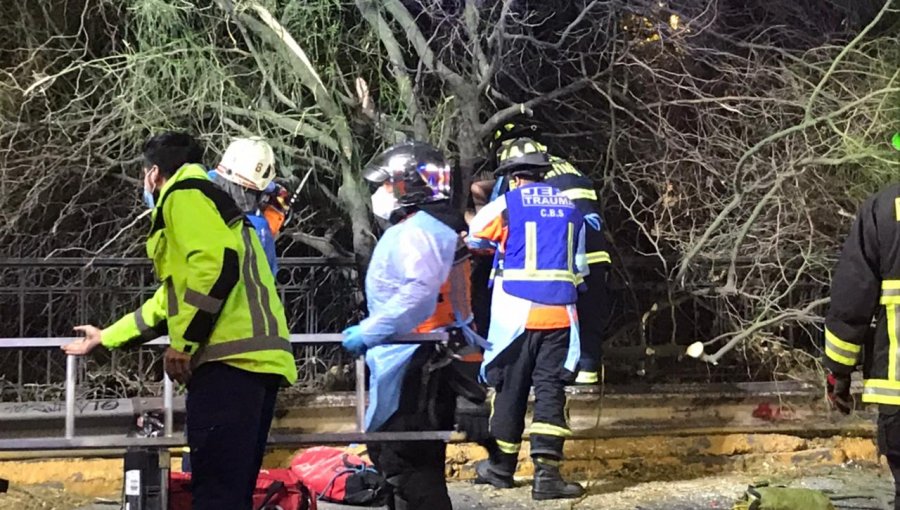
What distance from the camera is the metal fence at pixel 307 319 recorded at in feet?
22.3

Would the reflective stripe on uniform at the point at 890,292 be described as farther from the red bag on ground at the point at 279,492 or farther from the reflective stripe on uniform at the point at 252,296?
the red bag on ground at the point at 279,492

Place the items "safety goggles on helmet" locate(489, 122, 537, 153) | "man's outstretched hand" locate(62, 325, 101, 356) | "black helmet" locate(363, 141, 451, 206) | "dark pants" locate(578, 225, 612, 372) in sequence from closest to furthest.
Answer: "man's outstretched hand" locate(62, 325, 101, 356), "black helmet" locate(363, 141, 451, 206), "dark pants" locate(578, 225, 612, 372), "safety goggles on helmet" locate(489, 122, 537, 153)

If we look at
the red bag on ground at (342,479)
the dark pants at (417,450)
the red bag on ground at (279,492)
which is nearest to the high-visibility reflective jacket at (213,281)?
the dark pants at (417,450)

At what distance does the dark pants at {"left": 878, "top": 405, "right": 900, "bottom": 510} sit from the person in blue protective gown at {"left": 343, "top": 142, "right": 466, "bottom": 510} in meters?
1.74

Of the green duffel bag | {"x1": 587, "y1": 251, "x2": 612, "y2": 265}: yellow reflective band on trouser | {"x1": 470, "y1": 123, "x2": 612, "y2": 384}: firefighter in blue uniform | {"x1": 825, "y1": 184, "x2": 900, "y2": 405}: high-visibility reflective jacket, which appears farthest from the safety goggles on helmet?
{"x1": 825, "y1": 184, "x2": 900, "y2": 405}: high-visibility reflective jacket

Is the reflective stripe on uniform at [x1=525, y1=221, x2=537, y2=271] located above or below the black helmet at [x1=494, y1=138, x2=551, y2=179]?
below

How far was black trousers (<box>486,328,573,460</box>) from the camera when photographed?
5.75 m

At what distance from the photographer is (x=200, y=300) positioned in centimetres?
346

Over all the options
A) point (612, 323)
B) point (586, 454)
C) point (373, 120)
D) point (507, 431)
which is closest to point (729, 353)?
point (612, 323)

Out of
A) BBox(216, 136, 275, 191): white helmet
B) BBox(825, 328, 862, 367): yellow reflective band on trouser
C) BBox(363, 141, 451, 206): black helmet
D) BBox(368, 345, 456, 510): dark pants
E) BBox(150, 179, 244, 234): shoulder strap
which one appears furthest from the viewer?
BBox(216, 136, 275, 191): white helmet

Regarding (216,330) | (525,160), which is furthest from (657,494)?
(216,330)

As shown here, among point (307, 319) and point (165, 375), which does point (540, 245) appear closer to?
point (307, 319)

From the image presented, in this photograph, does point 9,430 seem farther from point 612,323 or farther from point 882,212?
point 882,212

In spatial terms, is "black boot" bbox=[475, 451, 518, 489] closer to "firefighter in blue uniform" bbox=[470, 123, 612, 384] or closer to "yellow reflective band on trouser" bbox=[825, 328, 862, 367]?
"firefighter in blue uniform" bbox=[470, 123, 612, 384]
